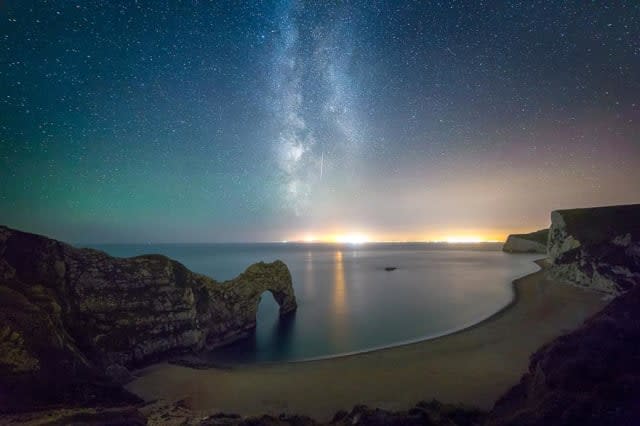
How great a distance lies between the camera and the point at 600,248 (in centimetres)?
3156

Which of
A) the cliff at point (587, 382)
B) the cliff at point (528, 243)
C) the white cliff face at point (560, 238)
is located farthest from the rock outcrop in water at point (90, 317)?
the cliff at point (528, 243)

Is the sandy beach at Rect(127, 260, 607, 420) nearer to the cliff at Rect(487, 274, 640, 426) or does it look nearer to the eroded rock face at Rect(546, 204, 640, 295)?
the cliff at Rect(487, 274, 640, 426)

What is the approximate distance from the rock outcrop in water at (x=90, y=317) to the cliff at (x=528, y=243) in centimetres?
12553

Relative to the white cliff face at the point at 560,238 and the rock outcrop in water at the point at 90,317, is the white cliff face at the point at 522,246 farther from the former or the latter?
the rock outcrop in water at the point at 90,317

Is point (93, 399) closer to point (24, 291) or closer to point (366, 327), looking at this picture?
point (24, 291)

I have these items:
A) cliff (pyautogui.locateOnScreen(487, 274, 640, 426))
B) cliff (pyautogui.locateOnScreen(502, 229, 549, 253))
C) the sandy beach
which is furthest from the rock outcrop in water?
cliff (pyautogui.locateOnScreen(502, 229, 549, 253))

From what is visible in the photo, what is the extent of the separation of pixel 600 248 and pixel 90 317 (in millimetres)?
47412

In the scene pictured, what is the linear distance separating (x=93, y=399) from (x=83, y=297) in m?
6.54

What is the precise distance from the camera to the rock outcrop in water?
859 centimetres

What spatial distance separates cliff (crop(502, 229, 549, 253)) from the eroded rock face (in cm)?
7426

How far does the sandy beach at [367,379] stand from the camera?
389 inches

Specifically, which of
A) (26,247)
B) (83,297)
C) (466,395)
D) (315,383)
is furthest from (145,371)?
(466,395)

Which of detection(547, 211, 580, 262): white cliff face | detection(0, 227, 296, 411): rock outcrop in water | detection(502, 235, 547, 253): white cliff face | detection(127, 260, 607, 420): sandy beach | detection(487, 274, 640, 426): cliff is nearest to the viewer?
detection(487, 274, 640, 426): cliff

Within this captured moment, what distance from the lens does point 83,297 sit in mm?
13250
